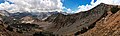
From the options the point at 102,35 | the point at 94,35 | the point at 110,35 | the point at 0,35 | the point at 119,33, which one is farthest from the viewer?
the point at 0,35

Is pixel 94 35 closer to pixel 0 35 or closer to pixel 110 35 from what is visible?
pixel 110 35

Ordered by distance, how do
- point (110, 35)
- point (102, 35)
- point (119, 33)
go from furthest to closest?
1. point (102, 35)
2. point (110, 35)
3. point (119, 33)

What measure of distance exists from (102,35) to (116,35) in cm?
1454

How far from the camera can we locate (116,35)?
219 ft

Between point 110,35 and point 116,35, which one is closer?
point 116,35

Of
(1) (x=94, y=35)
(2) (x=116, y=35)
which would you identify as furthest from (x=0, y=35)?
(2) (x=116, y=35)

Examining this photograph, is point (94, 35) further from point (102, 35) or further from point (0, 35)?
point (0, 35)

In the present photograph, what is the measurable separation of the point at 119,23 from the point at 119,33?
54.0 ft

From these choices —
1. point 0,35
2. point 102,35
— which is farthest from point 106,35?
point 0,35

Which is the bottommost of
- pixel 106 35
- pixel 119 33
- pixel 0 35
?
pixel 0 35

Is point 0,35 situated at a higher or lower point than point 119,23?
lower

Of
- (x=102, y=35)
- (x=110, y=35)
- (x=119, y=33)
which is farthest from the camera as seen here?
(x=102, y=35)

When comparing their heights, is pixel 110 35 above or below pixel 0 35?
above

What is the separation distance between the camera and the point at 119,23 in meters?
81.8
